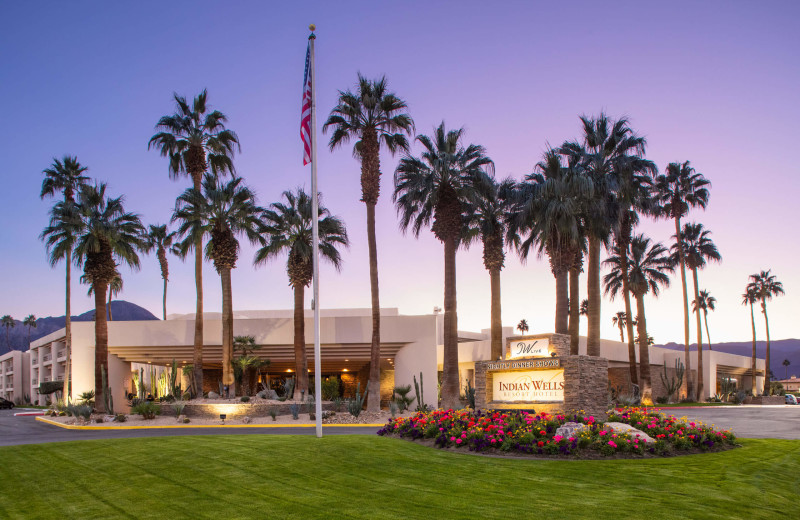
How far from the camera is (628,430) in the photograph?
13867mm

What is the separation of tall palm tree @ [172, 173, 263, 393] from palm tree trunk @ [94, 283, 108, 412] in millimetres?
4833

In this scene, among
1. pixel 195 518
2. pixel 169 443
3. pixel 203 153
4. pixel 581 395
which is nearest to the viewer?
A: pixel 195 518

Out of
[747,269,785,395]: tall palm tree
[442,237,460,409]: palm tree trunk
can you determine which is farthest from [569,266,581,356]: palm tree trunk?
[747,269,785,395]: tall palm tree

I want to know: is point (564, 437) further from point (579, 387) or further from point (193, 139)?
point (193, 139)

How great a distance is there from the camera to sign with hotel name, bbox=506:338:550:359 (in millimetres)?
18531

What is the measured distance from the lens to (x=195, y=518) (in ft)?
26.2

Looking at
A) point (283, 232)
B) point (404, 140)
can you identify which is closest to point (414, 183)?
point (404, 140)

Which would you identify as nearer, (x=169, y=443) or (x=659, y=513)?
(x=659, y=513)

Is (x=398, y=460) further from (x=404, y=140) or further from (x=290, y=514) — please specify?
(x=404, y=140)

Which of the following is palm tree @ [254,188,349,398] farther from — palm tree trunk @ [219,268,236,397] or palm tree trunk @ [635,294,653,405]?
palm tree trunk @ [635,294,653,405]

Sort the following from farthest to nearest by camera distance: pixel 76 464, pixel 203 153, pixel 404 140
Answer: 1. pixel 203 153
2. pixel 404 140
3. pixel 76 464

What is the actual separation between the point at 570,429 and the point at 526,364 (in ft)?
16.7

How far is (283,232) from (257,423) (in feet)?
33.2

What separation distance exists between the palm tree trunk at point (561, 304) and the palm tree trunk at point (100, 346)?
22.3 metres
